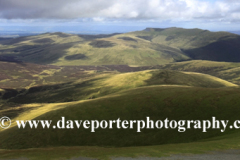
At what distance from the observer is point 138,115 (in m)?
83.3

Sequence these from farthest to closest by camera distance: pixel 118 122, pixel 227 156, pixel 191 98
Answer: pixel 191 98, pixel 118 122, pixel 227 156

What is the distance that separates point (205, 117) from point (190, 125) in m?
7.02

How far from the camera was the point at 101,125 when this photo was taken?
80875 millimetres

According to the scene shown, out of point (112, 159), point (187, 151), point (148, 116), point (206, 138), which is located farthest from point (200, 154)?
point (148, 116)

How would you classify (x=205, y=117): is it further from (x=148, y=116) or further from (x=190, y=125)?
(x=148, y=116)

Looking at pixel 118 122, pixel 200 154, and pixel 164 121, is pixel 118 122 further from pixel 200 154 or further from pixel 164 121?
pixel 200 154

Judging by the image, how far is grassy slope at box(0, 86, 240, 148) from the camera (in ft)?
227

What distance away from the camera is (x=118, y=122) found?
80875 mm

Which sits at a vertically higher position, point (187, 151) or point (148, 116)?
point (187, 151)

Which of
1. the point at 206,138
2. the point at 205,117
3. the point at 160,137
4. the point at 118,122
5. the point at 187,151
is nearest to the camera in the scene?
the point at 187,151

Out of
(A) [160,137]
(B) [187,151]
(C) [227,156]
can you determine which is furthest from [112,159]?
(A) [160,137]

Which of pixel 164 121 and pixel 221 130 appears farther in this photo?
pixel 164 121

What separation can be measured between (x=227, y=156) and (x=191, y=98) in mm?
50588

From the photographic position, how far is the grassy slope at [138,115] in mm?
69062
